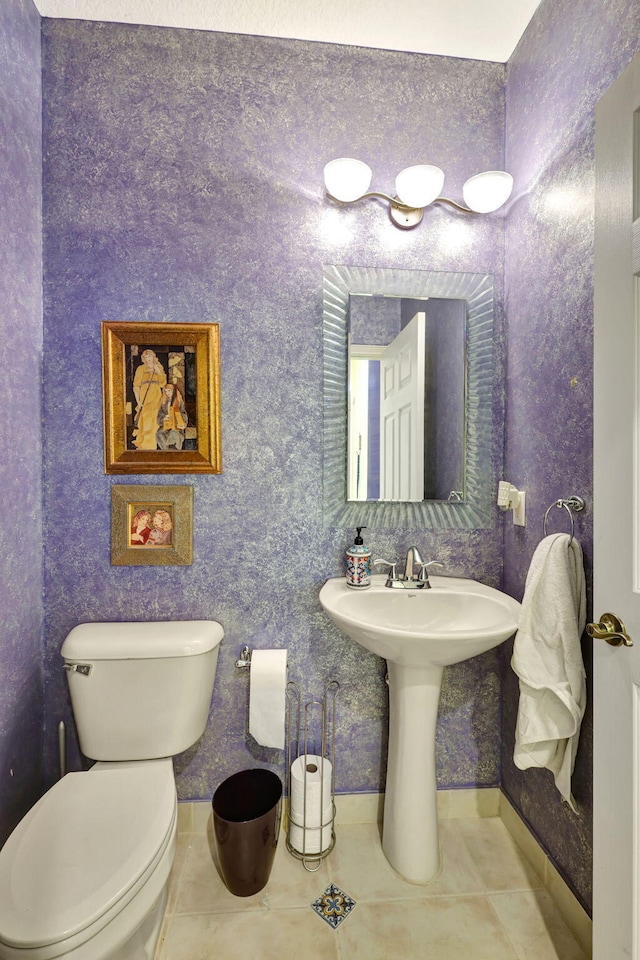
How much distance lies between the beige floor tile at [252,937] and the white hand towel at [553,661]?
27.2 inches

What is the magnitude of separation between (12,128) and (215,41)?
0.70 metres

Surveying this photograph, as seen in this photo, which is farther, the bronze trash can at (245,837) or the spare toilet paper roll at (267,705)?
the spare toilet paper roll at (267,705)

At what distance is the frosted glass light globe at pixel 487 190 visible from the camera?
1462 millimetres

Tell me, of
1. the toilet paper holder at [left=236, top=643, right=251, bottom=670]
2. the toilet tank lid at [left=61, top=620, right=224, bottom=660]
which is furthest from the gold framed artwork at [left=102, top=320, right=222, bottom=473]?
the toilet paper holder at [left=236, top=643, right=251, bottom=670]

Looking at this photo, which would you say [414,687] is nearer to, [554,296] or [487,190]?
[554,296]

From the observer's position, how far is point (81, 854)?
967mm

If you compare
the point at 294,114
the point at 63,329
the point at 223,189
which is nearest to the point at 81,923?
the point at 63,329

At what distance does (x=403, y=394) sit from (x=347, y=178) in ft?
2.24

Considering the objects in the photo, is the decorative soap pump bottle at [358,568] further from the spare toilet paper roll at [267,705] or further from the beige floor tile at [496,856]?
the beige floor tile at [496,856]

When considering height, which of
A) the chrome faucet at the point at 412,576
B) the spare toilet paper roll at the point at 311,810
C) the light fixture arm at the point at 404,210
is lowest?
the spare toilet paper roll at the point at 311,810

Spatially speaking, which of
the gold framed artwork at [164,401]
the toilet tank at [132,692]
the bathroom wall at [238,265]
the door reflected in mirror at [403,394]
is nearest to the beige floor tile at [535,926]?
the bathroom wall at [238,265]

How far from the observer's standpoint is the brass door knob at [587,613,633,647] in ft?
2.89

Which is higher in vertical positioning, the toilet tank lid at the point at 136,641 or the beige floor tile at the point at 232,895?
the toilet tank lid at the point at 136,641

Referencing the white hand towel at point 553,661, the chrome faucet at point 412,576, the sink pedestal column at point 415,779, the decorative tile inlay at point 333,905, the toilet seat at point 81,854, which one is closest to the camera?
the toilet seat at point 81,854
